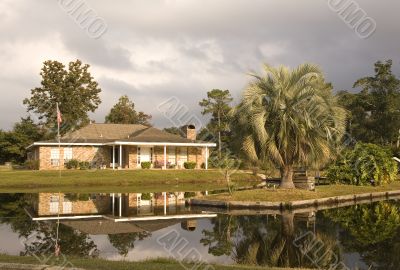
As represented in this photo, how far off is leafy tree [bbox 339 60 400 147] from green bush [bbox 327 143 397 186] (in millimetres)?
26139

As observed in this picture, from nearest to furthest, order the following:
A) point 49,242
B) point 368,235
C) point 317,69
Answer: point 49,242
point 368,235
point 317,69

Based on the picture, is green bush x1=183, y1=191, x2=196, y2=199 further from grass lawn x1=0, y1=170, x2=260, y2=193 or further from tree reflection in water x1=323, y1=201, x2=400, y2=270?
tree reflection in water x1=323, y1=201, x2=400, y2=270

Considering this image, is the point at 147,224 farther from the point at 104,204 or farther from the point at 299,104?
the point at 299,104

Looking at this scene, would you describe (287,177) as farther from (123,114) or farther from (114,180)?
(123,114)

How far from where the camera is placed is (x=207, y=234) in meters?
14.9

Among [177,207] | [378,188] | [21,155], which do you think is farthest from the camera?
[21,155]

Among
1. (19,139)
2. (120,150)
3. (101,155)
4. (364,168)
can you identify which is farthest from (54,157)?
(364,168)

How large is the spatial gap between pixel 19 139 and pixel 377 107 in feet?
144

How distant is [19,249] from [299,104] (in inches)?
626

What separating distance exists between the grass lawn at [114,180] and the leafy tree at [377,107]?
23892 millimetres

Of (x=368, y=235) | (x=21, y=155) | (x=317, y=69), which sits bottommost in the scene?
(x=368, y=235)

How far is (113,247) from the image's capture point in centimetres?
1278

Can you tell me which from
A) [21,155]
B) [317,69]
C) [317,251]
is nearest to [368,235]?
[317,251]

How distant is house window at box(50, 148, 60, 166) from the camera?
43.7 metres
